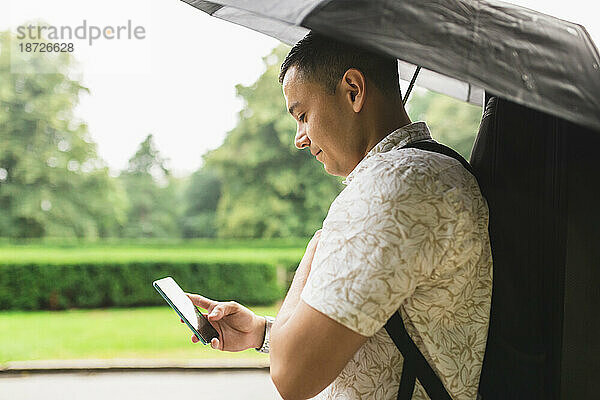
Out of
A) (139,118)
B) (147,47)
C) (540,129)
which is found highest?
(540,129)

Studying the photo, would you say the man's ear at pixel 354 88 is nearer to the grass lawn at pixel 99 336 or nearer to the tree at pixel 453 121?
the grass lawn at pixel 99 336

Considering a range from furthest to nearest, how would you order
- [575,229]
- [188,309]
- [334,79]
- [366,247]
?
[188,309], [334,79], [575,229], [366,247]

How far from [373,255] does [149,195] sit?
13735 mm

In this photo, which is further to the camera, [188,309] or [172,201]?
[172,201]

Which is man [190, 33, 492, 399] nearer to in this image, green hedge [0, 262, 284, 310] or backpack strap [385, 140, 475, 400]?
backpack strap [385, 140, 475, 400]

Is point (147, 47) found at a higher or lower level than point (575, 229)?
lower

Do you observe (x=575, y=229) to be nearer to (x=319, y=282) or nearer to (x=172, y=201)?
(x=319, y=282)

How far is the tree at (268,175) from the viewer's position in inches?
510

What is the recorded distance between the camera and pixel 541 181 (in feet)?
3.22

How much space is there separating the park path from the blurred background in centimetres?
597

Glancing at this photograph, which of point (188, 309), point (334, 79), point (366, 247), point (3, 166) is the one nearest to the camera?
point (366, 247)

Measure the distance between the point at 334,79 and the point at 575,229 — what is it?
0.42 m

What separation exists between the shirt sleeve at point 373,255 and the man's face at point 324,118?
21 centimetres

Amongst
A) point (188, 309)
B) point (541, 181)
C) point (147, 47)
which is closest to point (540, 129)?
Result: point (541, 181)
